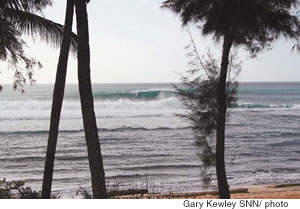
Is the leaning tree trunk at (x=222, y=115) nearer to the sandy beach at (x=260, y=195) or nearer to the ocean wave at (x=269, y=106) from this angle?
the sandy beach at (x=260, y=195)

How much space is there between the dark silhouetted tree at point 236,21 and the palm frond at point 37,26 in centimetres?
203

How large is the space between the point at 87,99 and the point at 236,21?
114 inches

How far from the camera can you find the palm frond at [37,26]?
5559 millimetres

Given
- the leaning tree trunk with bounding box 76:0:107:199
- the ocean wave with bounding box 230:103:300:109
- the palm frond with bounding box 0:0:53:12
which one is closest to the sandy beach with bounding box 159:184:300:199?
the leaning tree trunk with bounding box 76:0:107:199

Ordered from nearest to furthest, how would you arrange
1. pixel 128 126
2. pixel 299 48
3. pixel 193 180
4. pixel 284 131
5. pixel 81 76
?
pixel 81 76, pixel 299 48, pixel 193 180, pixel 284 131, pixel 128 126

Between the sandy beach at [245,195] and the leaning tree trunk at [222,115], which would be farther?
the leaning tree trunk at [222,115]

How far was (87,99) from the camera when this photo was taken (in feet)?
14.9

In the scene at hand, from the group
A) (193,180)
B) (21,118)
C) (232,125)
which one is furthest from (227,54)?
(21,118)

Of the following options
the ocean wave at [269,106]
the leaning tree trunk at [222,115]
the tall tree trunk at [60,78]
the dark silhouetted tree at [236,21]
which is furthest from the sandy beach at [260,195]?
the ocean wave at [269,106]

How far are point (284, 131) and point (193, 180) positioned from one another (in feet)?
45.7

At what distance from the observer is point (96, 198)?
4.62 metres

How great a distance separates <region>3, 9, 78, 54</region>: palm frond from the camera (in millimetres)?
5559

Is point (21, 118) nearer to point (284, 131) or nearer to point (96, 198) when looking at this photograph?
point (284, 131)

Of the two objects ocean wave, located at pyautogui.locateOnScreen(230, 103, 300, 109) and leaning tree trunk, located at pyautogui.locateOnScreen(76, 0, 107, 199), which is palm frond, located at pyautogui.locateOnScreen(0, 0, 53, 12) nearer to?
leaning tree trunk, located at pyautogui.locateOnScreen(76, 0, 107, 199)
